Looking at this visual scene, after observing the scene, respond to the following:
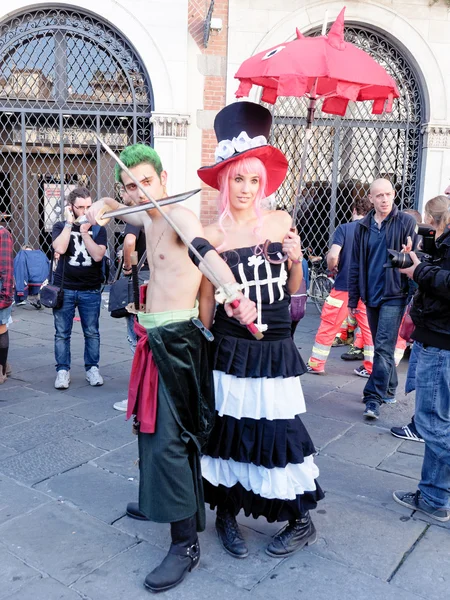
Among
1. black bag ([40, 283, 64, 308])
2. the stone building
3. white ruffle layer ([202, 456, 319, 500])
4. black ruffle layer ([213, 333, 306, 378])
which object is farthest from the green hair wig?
the stone building

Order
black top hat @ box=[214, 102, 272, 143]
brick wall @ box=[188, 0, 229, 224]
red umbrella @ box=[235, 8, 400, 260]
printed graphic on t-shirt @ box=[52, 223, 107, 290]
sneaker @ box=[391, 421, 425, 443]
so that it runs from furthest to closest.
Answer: brick wall @ box=[188, 0, 229, 224] < printed graphic on t-shirt @ box=[52, 223, 107, 290] < sneaker @ box=[391, 421, 425, 443] < red umbrella @ box=[235, 8, 400, 260] < black top hat @ box=[214, 102, 272, 143]

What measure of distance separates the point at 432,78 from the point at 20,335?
24.9 ft

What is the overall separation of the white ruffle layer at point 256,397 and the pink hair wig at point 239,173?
0.63 m

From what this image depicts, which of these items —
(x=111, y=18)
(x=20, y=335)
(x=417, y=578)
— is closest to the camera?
(x=417, y=578)

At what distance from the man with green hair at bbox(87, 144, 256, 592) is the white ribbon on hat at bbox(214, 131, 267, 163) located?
12.5 inches

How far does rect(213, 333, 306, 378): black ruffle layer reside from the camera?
8.30 feet

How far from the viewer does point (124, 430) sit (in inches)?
167

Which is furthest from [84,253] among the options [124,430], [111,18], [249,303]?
[111,18]

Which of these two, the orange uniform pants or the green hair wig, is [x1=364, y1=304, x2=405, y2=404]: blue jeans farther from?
the green hair wig

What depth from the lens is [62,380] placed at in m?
5.20

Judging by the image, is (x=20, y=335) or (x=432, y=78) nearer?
(x=20, y=335)

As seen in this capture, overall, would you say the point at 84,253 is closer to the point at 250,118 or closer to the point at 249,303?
the point at 250,118

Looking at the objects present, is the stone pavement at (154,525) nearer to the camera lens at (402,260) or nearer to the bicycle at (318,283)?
the camera lens at (402,260)

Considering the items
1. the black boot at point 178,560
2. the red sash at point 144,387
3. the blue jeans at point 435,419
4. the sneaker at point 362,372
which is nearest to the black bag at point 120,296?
the red sash at point 144,387
